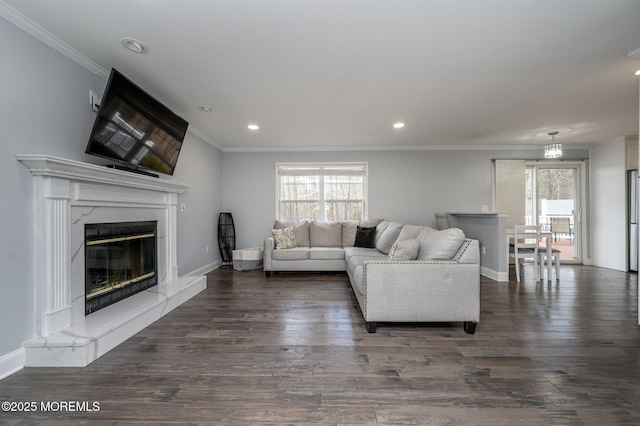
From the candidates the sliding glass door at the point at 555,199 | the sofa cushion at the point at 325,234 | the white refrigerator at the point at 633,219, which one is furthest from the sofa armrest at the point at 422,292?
the white refrigerator at the point at 633,219

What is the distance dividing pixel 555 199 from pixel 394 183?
3.23m

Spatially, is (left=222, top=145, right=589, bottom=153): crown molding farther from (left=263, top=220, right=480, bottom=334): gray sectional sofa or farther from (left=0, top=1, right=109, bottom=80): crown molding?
(left=263, top=220, right=480, bottom=334): gray sectional sofa

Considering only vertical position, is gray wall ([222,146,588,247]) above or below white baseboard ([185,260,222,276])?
above

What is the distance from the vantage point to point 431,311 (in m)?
2.37

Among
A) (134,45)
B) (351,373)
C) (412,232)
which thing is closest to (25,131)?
(134,45)

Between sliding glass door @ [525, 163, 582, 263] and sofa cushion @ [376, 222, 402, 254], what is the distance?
3232mm

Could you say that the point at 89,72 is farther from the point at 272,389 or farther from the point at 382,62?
the point at 272,389

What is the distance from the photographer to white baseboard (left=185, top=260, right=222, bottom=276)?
14.3 feet

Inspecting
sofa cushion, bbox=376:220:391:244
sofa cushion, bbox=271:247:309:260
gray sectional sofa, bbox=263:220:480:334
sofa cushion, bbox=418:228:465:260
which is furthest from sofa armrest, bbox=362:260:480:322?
sofa cushion, bbox=271:247:309:260

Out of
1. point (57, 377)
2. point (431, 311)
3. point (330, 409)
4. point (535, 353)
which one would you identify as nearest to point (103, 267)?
point (57, 377)

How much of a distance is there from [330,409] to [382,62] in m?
2.55

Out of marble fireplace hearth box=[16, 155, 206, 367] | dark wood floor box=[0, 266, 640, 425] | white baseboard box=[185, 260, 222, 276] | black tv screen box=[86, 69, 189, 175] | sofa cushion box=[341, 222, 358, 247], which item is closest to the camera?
dark wood floor box=[0, 266, 640, 425]

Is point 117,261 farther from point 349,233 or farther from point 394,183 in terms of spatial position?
point 394,183

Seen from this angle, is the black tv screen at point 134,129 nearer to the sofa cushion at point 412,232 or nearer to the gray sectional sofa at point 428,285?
the gray sectional sofa at point 428,285
